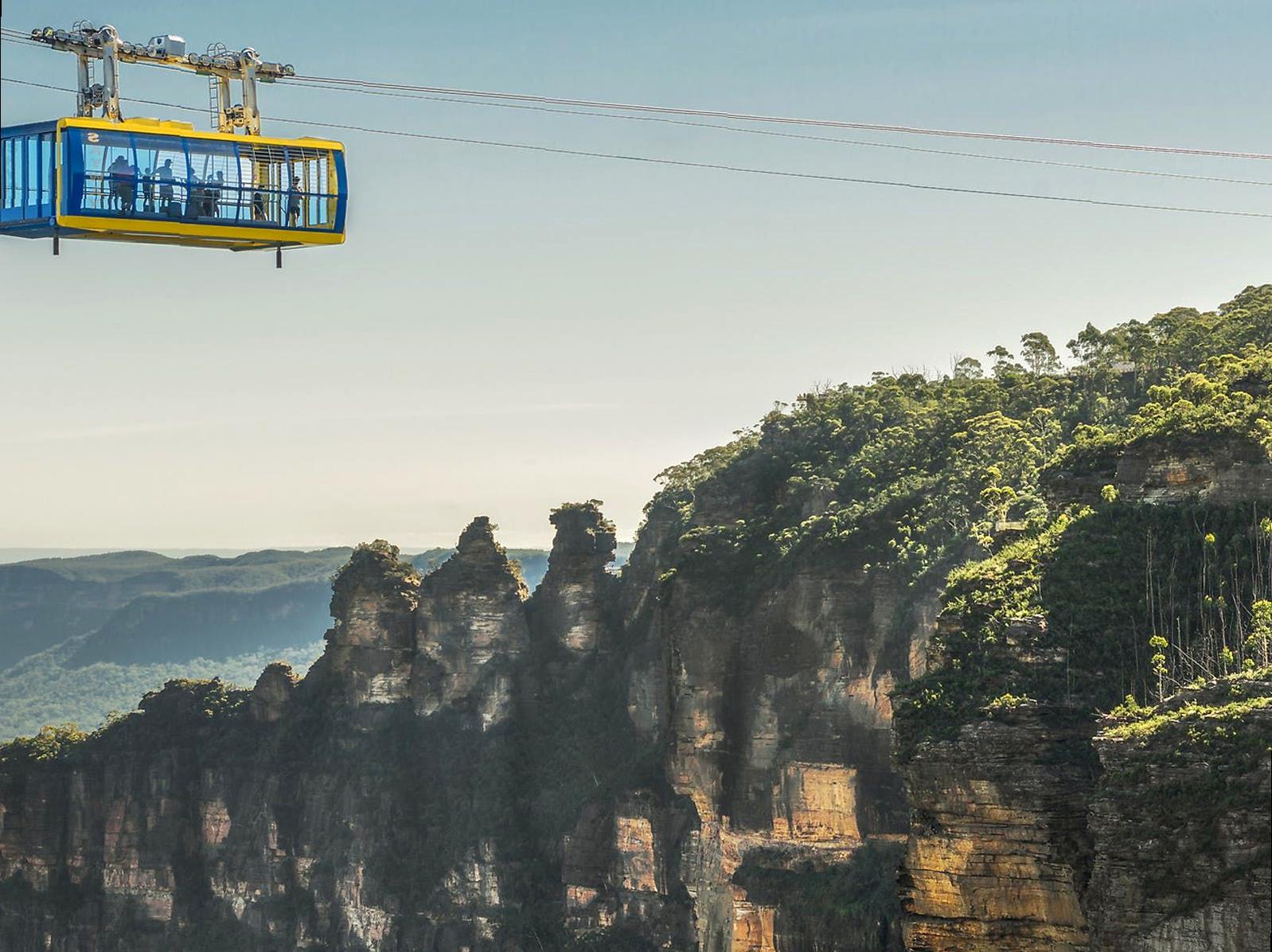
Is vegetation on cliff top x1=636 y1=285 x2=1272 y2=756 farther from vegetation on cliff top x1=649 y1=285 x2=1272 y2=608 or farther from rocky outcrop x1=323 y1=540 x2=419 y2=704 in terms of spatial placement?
rocky outcrop x1=323 y1=540 x2=419 y2=704

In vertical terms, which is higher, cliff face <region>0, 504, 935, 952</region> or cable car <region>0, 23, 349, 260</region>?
cable car <region>0, 23, 349, 260</region>

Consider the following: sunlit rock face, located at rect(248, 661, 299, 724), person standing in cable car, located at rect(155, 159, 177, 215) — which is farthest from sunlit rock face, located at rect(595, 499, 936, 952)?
person standing in cable car, located at rect(155, 159, 177, 215)

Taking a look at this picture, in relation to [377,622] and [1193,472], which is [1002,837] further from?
[377,622]

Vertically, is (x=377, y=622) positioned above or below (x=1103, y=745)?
above

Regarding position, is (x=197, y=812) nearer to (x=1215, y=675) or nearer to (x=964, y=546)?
(x=964, y=546)

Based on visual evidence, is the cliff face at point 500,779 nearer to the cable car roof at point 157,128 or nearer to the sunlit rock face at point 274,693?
the sunlit rock face at point 274,693

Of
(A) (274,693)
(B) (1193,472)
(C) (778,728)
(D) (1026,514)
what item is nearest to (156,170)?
(B) (1193,472)
